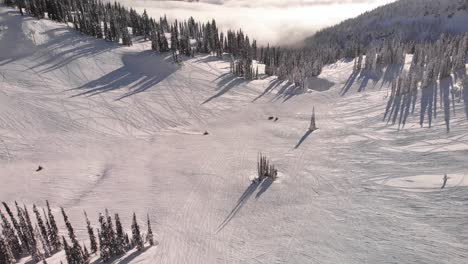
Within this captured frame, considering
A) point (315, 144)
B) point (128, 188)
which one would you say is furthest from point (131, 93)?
point (315, 144)

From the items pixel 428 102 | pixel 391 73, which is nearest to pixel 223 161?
pixel 428 102

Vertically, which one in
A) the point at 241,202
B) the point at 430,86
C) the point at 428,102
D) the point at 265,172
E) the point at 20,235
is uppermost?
the point at 430,86

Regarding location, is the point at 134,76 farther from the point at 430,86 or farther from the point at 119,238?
the point at 430,86

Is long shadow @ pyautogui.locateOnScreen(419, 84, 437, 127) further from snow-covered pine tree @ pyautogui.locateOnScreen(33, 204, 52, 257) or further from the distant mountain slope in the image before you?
the distant mountain slope

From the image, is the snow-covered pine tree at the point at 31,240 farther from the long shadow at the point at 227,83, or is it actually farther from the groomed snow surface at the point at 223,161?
the long shadow at the point at 227,83

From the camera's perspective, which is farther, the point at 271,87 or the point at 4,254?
the point at 271,87

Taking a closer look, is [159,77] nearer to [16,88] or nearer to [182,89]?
[182,89]

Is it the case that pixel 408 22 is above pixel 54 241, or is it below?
above
